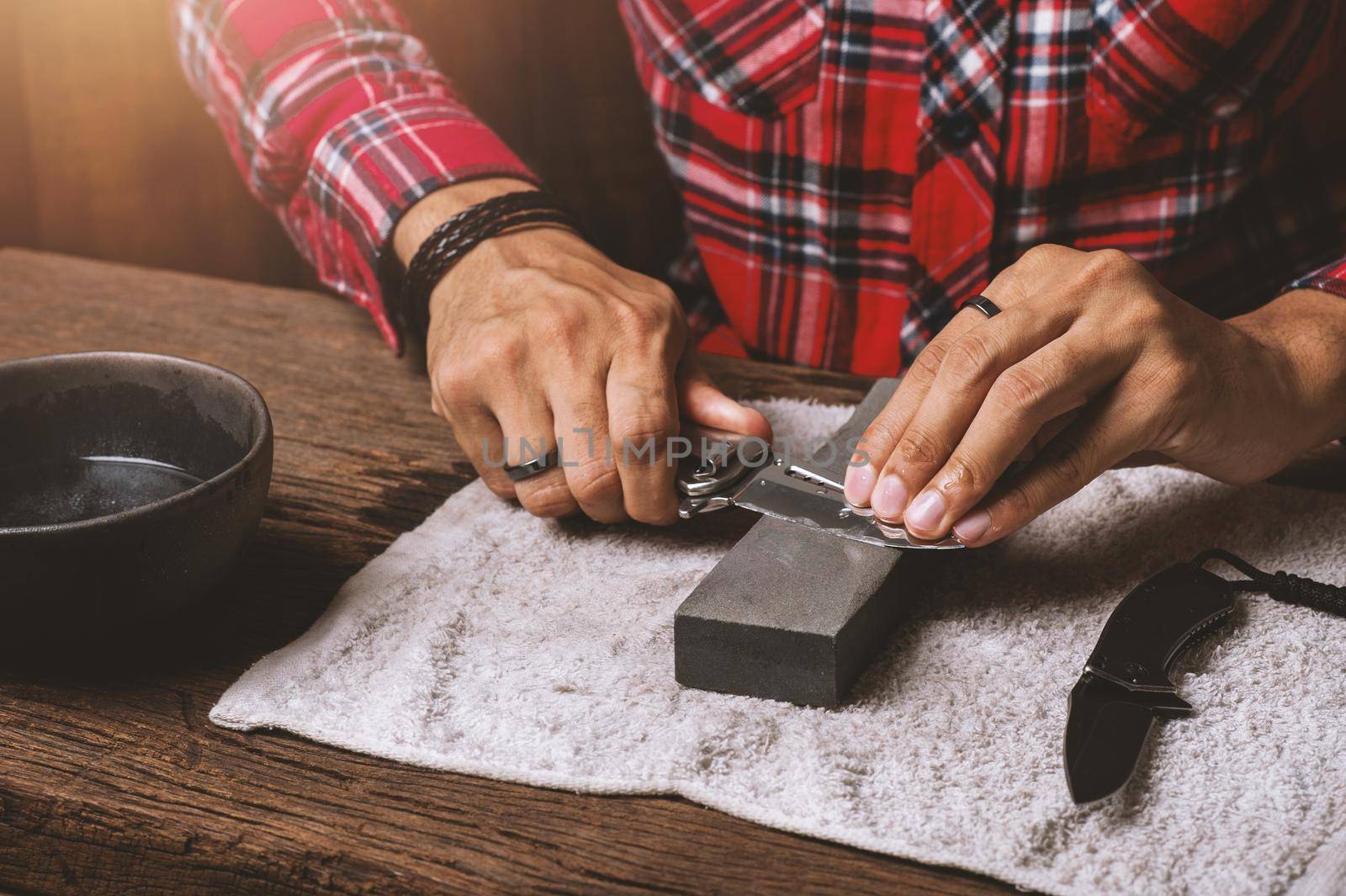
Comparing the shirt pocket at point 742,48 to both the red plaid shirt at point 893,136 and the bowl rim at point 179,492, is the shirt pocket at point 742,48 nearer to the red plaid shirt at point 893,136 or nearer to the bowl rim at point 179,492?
the red plaid shirt at point 893,136

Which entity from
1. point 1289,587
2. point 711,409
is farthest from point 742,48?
point 1289,587

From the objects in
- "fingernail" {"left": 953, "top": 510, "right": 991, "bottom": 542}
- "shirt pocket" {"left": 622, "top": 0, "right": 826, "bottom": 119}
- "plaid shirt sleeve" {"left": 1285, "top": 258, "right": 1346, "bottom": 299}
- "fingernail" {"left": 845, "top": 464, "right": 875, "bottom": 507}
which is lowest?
"fingernail" {"left": 953, "top": 510, "right": 991, "bottom": 542}

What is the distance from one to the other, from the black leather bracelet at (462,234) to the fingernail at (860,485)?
1.33 ft

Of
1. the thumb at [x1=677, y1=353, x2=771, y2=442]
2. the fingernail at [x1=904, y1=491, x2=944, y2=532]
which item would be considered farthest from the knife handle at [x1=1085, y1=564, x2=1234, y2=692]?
the thumb at [x1=677, y1=353, x2=771, y2=442]

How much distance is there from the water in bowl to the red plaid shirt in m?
0.39

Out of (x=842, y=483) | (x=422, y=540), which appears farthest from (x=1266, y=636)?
(x=422, y=540)

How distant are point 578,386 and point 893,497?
236 mm

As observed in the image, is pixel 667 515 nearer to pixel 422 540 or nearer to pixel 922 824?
pixel 422 540

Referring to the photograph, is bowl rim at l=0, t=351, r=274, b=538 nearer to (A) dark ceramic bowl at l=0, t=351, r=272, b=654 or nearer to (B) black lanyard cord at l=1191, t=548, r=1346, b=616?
(A) dark ceramic bowl at l=0, t=351, r=272, b=654

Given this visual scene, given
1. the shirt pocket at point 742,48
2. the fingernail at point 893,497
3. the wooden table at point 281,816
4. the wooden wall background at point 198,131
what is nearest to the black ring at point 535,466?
the wooden table at point 281,816

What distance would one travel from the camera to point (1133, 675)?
0.54 meters

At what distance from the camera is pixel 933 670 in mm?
570

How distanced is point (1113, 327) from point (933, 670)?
231 millimetres

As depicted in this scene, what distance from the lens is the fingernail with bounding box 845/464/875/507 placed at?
64cm
